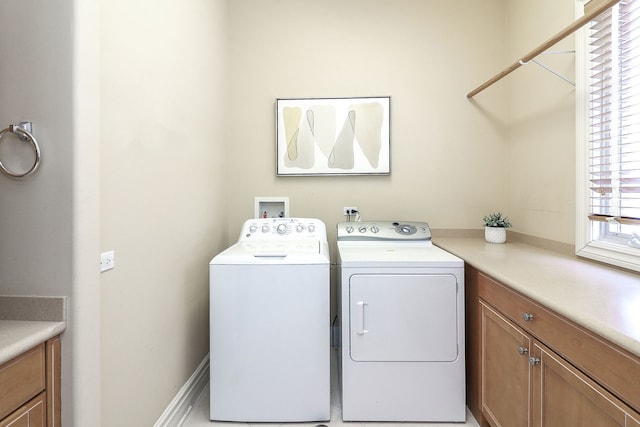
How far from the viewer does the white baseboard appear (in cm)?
150

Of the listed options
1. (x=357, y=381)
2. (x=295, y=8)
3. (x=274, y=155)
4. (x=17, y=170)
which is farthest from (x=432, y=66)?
(x=17, y=170)

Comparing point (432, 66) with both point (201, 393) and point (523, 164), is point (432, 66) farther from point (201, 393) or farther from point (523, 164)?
point (201, 393)

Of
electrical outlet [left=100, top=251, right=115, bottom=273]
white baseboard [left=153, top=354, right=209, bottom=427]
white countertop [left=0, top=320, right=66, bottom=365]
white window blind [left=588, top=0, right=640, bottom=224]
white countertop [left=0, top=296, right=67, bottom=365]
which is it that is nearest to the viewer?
white countertop [left=0, top=320, right=66, bottom=365]

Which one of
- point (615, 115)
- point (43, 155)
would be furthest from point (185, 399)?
point (615, 115)

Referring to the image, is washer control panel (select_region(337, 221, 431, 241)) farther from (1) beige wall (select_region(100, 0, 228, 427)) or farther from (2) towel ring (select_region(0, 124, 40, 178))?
(2) towel ring (select_region(0, 124, 40, 178))

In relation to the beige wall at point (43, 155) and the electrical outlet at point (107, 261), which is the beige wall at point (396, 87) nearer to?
the electrical outlet at point (107, 261)

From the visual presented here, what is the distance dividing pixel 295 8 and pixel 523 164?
2.13 metres

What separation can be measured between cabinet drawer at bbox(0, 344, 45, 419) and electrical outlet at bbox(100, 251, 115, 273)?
0.31m

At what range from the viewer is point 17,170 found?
88cm

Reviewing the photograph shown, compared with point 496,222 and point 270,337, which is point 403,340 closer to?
point 270,337

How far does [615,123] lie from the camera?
140 cm

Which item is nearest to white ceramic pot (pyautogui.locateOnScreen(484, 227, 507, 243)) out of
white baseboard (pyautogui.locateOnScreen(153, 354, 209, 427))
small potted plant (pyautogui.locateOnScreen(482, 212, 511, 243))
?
small potted plant (pyautogui.locateOnScreen(482, 212, 511, 243))

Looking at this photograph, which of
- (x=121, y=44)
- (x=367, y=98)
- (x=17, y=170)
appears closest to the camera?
(x=17, y=170)

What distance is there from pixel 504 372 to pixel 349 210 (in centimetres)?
142
